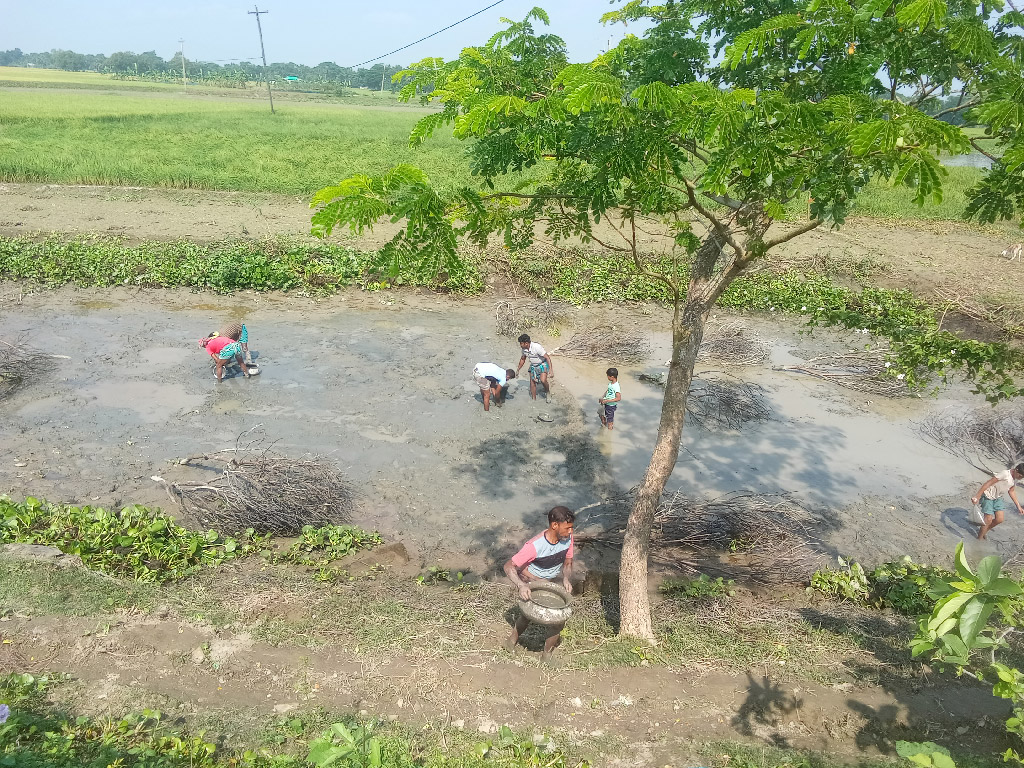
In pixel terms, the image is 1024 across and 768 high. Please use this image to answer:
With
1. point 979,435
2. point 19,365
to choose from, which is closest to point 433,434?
point 19,365

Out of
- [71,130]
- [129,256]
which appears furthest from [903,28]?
[71,130]

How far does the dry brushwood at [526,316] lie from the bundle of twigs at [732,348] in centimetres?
263

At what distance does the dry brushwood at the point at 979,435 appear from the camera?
27.0 ft

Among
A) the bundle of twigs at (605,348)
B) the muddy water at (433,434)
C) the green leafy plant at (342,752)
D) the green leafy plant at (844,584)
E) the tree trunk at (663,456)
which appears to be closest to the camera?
the green leafy plant at (342,752)

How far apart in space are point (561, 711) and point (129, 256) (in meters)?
12.6

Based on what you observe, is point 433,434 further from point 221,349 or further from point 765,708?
point 765,708

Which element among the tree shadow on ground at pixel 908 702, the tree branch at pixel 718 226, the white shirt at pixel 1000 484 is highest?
the tree branch at pixel 718 226

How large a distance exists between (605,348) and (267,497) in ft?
19.5

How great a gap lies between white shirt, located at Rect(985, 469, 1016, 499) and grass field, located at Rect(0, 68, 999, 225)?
8.36 meters

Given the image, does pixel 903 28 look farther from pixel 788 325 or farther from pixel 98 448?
pixel 788 325

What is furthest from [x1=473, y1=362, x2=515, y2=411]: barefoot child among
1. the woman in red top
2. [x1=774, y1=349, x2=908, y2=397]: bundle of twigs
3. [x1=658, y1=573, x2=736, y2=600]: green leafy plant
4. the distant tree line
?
the distant tree line

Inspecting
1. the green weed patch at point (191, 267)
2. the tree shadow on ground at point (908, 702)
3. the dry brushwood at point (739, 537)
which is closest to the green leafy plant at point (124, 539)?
the dry brushwood at point (739, 537)

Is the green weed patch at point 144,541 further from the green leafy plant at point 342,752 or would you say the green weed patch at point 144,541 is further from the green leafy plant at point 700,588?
the green leafy plant at point 700,588

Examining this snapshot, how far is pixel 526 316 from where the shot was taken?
11.9 m
